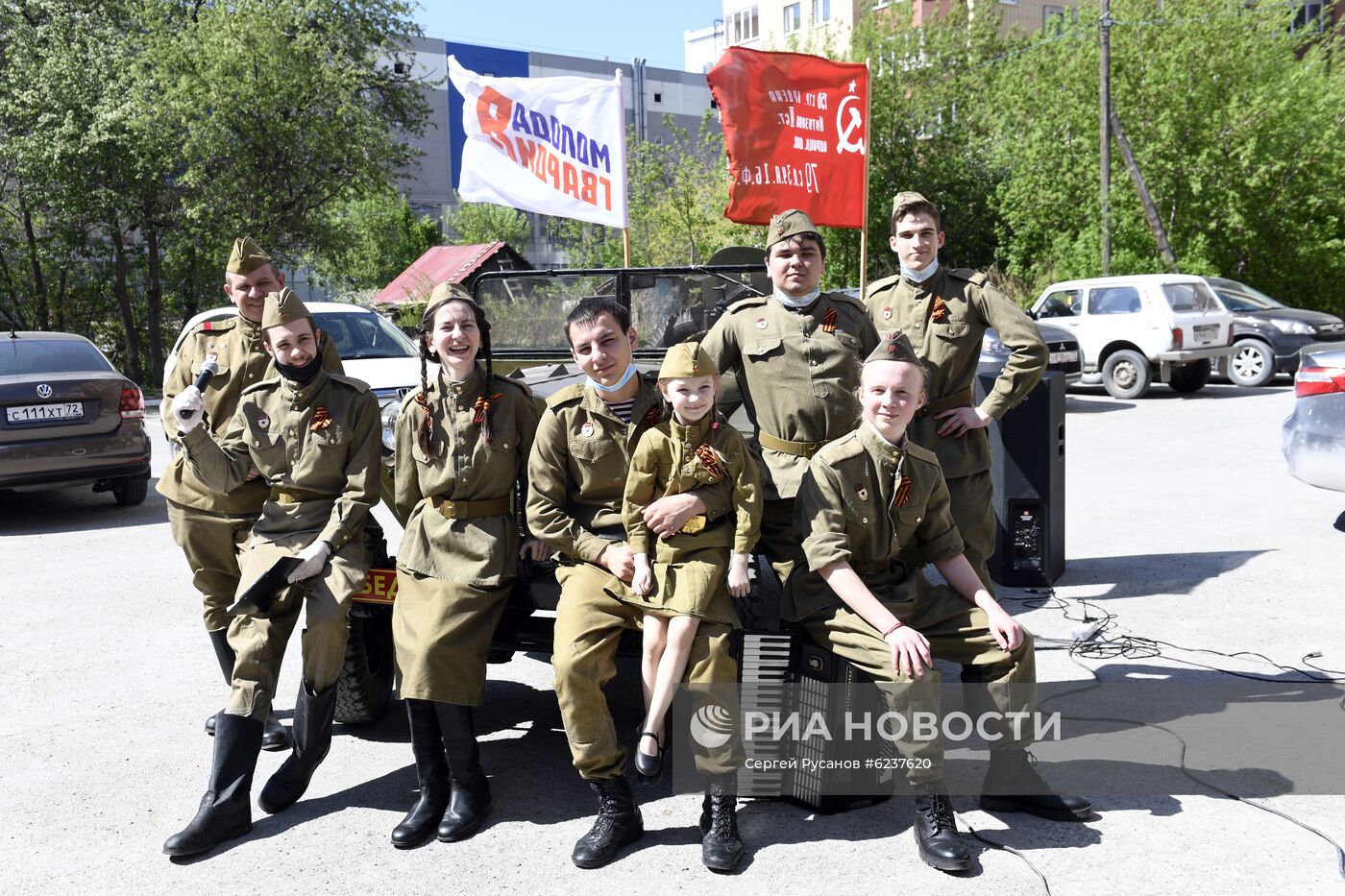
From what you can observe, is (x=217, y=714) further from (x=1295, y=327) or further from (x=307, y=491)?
(x=1295, y=327)

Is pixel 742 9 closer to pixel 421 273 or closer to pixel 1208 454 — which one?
pixel 421 273

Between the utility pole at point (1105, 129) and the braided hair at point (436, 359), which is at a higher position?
the utility pole at point (1105, 129)

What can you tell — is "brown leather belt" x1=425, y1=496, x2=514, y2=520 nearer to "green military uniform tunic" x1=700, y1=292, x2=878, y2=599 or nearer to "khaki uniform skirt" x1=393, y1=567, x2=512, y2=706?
"khaki uniform skirt" x1=393, y1=567, x2=512, y2=706

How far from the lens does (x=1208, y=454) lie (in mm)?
11914

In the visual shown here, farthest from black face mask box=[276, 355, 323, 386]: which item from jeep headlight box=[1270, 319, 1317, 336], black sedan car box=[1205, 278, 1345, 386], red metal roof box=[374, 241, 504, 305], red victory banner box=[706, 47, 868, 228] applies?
red metal roof box=[374, 241, 504, 305]

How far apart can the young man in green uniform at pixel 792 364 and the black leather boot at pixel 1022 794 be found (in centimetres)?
100

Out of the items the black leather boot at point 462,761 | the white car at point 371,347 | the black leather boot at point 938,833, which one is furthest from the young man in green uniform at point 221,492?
the white car at point 371,347

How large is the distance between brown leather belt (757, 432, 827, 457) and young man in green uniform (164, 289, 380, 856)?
147 centimetres

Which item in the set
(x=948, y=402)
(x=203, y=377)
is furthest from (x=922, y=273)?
(x=203, y=377)

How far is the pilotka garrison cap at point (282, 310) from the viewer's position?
4309 millimetres

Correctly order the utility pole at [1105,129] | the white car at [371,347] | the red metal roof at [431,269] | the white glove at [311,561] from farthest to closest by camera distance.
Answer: the red metal roof at [431,269] < the utility pole at [1105,129] < the white car at [371,347] < the white glove at [311,561]

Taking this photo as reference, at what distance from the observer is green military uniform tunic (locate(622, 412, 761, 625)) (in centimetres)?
384

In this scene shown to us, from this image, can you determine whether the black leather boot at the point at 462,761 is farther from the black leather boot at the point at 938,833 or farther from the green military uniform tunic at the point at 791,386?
the black leather boot at the point at 938,833

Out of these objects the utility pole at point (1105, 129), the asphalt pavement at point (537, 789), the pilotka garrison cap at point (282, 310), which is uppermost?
the utility pole at point (1105, 129)
